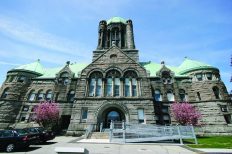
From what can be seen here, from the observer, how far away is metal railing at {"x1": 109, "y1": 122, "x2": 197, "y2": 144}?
1684 cm

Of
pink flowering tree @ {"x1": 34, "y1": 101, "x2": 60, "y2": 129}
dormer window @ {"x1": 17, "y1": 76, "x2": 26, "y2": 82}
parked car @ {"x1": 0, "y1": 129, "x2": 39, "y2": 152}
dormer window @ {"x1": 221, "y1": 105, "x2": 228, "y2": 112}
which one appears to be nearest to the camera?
parked car @ {"x1": 0, "y1": 129, "x2": 39, "y2": 152}

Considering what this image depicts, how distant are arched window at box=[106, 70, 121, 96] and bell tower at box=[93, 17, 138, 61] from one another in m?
10.8

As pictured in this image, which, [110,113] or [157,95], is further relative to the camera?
[157,95]

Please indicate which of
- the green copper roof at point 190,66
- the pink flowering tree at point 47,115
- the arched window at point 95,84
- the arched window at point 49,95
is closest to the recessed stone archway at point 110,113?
the arched window at point 95,84

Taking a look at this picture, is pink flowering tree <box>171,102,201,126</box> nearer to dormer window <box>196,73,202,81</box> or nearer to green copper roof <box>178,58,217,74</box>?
dormer window <box>196,73,202,81</box>

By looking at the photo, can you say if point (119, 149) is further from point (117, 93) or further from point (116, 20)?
point (116, 20)

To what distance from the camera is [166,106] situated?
96.9ft

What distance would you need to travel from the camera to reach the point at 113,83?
2803cm

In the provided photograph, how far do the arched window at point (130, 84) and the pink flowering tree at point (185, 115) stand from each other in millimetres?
7621

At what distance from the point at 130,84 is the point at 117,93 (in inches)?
114

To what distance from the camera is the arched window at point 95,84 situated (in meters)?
27.9

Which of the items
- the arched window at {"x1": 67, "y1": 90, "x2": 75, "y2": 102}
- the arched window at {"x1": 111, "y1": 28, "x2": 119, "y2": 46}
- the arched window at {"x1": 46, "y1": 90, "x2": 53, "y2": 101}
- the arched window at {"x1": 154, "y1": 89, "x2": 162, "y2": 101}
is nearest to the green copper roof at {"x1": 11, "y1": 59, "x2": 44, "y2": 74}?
the arched window at {"x1": 46, "y1": 90, "x2": 53, "y2": 101}

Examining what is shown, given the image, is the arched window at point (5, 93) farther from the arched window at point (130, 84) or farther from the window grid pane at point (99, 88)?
the arched window at point (130, 84)

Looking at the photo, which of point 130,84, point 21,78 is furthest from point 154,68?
point 21,78
